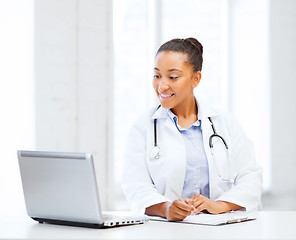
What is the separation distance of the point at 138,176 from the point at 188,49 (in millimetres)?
542

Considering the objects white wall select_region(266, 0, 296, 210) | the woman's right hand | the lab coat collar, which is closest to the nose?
the lab coat collar

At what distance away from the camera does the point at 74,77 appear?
3.43 m

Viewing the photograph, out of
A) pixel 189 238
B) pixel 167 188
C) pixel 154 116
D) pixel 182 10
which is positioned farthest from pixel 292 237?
pixel 182 10

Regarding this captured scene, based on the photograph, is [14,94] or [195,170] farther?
[14,94]

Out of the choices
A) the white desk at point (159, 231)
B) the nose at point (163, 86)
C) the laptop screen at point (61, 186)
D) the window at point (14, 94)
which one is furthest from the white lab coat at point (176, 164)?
the window at point (14, 94)

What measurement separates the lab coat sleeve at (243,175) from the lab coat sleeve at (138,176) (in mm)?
274

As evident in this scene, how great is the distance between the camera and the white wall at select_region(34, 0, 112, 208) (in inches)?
127

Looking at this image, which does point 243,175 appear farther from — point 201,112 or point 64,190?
point 64,190

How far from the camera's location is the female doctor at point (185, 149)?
6.63 ft

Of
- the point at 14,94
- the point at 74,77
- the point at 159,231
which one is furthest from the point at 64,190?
the point at 74,77

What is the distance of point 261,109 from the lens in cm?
459

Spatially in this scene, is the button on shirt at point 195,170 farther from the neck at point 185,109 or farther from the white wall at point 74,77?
the white wall at point 74,77

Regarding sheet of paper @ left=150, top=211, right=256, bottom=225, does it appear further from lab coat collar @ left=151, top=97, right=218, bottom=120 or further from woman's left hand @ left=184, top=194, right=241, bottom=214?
lab coat collar @ left=151, top=97, right=218, bottom=120

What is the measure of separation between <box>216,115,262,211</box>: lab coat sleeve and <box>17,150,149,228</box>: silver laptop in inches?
18.3
